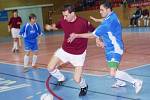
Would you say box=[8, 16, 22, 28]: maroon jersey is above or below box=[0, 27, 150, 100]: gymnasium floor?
above

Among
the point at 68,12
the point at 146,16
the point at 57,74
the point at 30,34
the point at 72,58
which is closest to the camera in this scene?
the point at 68,12

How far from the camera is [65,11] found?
21.7 feet

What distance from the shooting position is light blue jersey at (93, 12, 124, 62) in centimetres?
639

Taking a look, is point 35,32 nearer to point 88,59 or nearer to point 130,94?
point 88,59

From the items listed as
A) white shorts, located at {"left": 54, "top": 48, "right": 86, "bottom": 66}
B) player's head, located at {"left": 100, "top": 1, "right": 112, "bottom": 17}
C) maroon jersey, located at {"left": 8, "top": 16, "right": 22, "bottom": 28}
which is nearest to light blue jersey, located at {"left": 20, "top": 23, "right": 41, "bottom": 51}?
white shorts, located at {"left": 54, "top": 48, "right": 86, "bottom": 66}

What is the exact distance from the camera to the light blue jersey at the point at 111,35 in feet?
21.0

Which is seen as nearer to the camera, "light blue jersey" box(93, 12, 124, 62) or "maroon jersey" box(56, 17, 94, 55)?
"light blue jersey" box(93, 12, 124, 62)

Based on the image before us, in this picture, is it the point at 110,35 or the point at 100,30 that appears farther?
the point at 110,35

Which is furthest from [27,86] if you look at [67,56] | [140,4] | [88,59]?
[140,4]

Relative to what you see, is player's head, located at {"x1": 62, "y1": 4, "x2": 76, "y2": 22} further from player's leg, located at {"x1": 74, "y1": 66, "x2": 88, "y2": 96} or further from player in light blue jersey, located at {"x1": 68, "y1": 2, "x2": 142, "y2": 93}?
player's leg, located at {"x1": 74, "y1": 66, "x2": 88, "y2": 96}

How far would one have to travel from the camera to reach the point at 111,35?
6.47m

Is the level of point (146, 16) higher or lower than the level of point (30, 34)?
lower

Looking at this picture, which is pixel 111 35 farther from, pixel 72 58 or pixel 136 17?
pixel 136 17

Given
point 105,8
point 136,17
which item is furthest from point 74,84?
point 136,17
